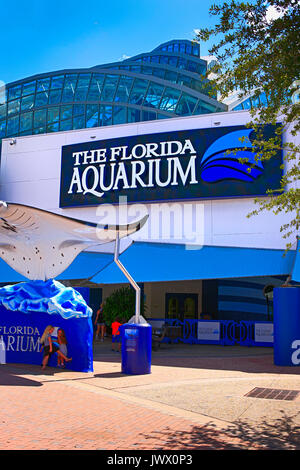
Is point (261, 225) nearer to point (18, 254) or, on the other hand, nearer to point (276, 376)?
point (276, 376)

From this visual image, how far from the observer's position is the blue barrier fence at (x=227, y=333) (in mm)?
20922

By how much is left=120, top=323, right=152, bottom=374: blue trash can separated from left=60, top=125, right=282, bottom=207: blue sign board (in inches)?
438

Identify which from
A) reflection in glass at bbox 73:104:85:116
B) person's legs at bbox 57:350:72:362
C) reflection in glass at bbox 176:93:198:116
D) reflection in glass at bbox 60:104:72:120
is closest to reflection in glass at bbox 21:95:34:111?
reflection in glass at bbox 60:104:72:120

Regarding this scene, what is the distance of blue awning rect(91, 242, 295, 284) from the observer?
19688 millimetres

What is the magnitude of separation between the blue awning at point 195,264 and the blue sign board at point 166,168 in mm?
2929

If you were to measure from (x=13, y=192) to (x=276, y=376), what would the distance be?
20.1m

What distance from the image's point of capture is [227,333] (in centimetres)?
2195

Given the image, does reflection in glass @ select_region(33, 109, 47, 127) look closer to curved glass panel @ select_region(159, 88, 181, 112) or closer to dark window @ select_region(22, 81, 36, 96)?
dark window @ select_region(22, 81, 36, 96)

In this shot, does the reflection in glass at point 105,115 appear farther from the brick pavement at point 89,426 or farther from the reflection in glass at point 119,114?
the brick pavement at point 89,426

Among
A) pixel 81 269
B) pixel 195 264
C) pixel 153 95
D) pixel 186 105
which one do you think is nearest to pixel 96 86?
pixel 153 95

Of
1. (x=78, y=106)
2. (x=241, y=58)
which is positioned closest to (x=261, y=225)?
(x=241, y=58)

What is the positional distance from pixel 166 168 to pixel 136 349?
42.5 feet
